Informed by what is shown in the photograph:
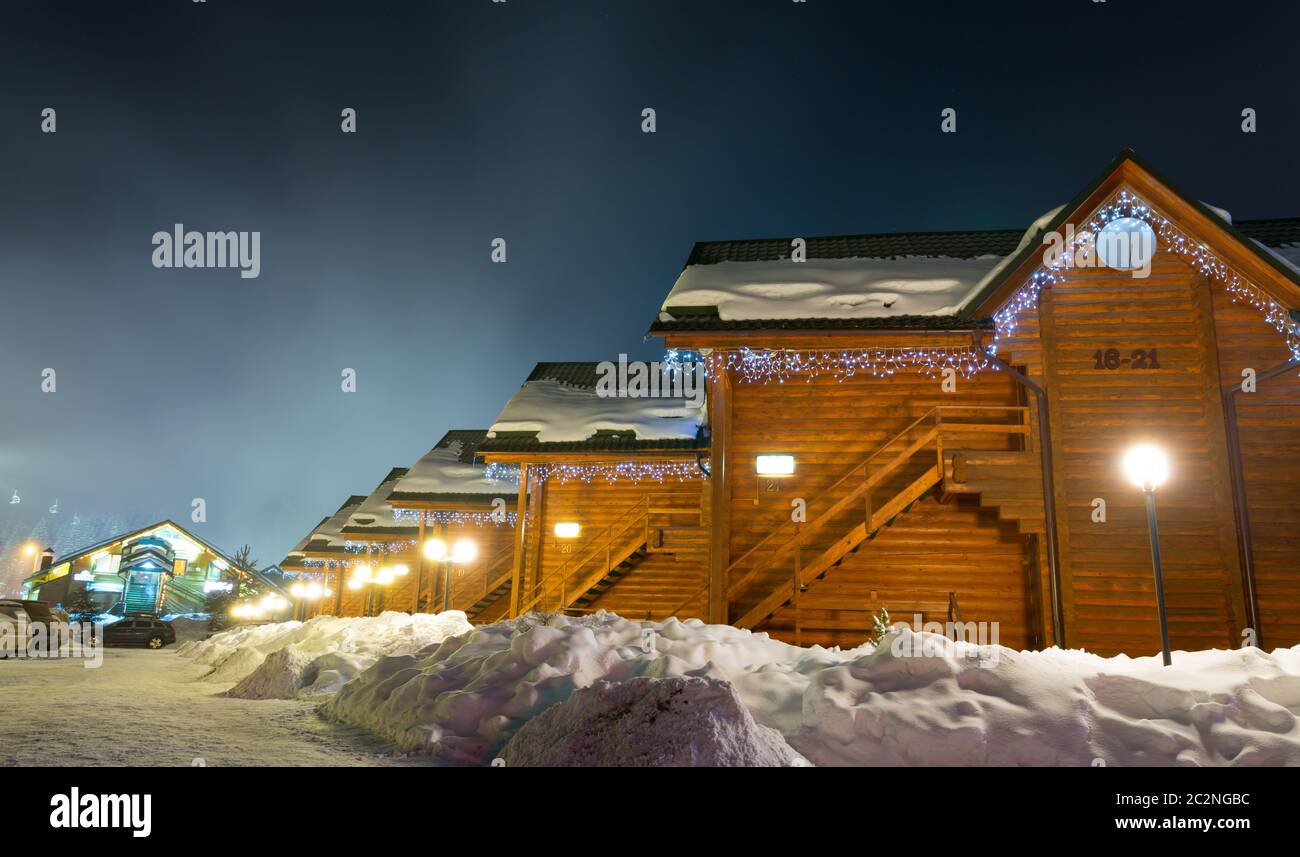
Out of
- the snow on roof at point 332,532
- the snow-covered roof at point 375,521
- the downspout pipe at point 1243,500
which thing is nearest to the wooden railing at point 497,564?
the snow-covered roof at point 375,521

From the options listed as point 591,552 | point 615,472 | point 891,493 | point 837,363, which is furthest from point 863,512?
point 591,552

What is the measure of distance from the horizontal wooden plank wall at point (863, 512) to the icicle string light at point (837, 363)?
159 millimetres

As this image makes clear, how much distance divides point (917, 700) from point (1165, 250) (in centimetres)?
1139

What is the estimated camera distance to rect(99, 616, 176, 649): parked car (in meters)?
26.7

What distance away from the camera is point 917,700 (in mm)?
5113

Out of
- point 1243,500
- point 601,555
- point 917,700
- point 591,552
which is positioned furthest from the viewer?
point 591,552

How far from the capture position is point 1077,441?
40.7 ft

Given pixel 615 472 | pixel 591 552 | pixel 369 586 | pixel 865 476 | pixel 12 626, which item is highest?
pixel 615 472

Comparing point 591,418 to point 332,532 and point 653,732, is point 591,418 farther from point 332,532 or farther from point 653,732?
point 332,532

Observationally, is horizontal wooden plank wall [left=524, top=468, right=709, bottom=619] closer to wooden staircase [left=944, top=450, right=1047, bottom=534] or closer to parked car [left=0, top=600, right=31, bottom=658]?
wooden staircase [left=944, top=450, right=1047, bottom=534]

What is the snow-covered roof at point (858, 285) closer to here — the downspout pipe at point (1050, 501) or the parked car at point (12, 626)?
the downspout pipe at point (1050, 501)

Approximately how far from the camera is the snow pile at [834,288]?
43.5 feet
